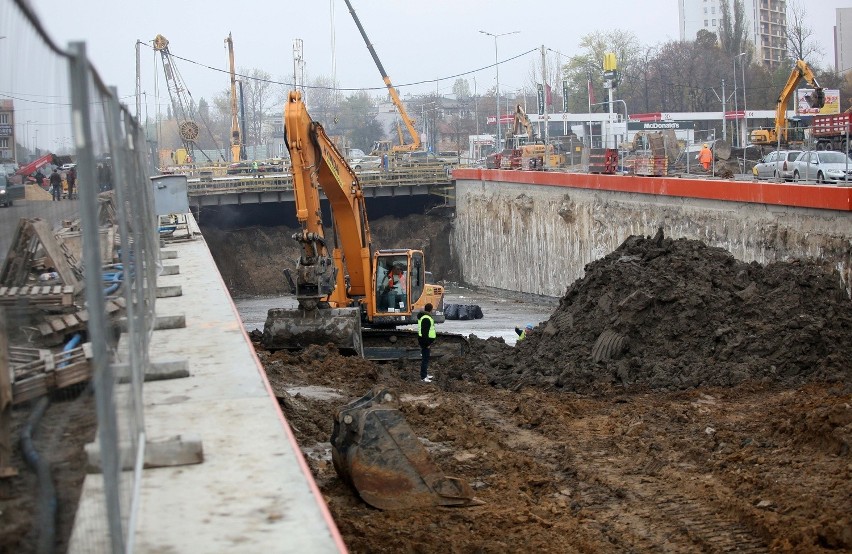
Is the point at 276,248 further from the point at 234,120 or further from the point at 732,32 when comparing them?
the point at 732,32

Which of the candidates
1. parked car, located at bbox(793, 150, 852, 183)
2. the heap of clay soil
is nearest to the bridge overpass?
parked car, located at bbox(793, 150, 852, 183)

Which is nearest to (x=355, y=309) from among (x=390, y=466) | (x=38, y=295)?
(x=390, y=466)

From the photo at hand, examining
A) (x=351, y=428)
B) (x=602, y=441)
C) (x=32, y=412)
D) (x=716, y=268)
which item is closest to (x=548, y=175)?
(x=716, y=268)

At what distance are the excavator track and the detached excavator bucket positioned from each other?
1.80 metres

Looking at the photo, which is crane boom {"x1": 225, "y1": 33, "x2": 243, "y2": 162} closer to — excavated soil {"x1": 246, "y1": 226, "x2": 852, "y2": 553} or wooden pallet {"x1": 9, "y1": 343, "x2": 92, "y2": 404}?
excavated soil {"x1": 246, "y1": 226, "x2": 852, "y2": 553}

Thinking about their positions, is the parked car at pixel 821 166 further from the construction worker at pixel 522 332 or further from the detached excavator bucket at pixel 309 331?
the detached excavator bucket at pixel 309 331

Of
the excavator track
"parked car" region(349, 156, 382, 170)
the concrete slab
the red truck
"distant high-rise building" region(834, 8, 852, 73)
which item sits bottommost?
the excavator track

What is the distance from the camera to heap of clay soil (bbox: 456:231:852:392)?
16.7m

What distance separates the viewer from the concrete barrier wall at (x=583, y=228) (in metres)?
23.8

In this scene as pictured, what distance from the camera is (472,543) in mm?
7773

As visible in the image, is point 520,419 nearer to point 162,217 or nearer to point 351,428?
point 351,428

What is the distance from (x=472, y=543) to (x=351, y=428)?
5.62 ft

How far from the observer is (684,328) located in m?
18.2

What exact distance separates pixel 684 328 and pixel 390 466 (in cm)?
1036
